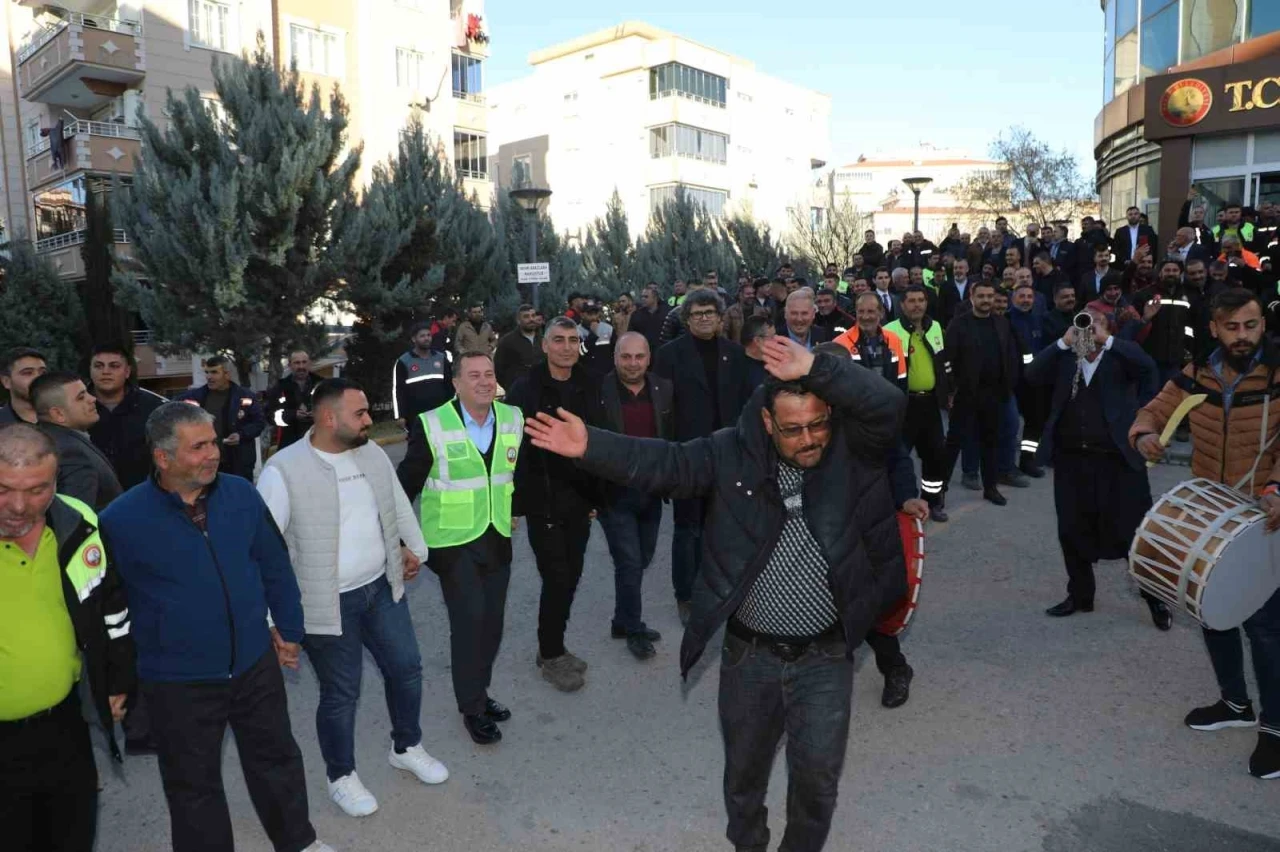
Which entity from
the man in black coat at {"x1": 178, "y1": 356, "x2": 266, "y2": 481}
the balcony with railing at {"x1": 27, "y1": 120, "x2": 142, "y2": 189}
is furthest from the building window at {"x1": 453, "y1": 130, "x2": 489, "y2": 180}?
the man in black coat at {"x1": 178, "y1": 356, "x2": 266, "y2": 481}

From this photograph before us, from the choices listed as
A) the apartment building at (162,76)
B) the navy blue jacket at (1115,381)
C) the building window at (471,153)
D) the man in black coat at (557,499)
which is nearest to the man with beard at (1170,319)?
the navy blue jacket at (1115,381)

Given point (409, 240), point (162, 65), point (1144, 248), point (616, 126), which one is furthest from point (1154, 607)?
point (616, 126)

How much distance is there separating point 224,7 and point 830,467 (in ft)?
97.4

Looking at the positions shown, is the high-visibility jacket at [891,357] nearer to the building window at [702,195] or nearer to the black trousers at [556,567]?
the black trousers at [556,567]

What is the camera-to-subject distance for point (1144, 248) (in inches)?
547

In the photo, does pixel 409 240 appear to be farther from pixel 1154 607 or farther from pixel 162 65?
pixel 1154 607

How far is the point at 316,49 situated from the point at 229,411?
25.3 meters

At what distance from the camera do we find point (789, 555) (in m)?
3.35

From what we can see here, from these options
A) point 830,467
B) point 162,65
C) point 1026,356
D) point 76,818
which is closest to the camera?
point 76,818

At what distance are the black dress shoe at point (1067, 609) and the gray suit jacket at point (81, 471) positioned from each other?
583 centimetres

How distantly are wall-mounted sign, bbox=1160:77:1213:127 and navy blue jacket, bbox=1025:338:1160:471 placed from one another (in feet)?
56.1

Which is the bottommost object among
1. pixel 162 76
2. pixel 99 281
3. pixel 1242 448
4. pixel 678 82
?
pixel 1242 448

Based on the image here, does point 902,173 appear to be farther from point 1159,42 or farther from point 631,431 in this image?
point 631,431

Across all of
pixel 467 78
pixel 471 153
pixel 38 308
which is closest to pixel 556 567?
pixel 38 308
